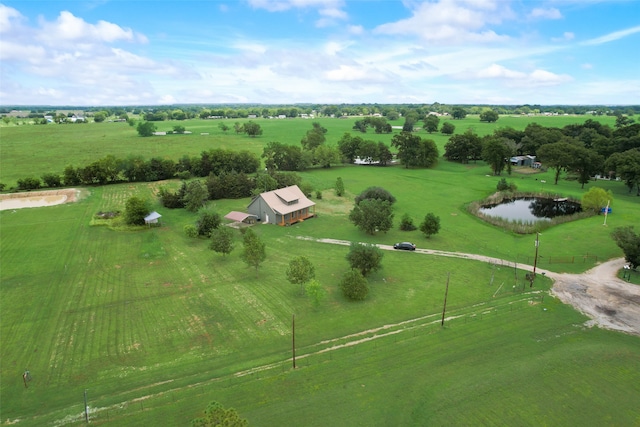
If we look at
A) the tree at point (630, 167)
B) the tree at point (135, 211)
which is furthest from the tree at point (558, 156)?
the tree at point (135, 211)

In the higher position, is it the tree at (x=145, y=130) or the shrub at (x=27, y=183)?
the tree at (x=145, y=130)

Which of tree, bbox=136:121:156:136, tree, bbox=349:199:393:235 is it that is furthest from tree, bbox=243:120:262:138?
tree, bbox=349:199:393:235

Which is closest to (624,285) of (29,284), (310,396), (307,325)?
(307,325)

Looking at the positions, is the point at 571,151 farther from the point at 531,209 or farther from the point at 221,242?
the point at 221,242

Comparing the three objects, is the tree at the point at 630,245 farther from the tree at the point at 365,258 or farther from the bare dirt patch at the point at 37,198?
the bare dirt patch at the point at 37,198

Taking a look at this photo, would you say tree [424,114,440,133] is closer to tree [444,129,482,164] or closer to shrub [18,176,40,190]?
tree [444,129,482,164]

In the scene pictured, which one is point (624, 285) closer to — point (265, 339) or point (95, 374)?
point (265, 339)

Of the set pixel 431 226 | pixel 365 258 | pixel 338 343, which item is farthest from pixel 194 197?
pixel 338 343
